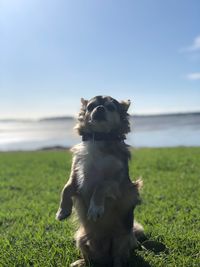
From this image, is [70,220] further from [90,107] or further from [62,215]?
[90,107]

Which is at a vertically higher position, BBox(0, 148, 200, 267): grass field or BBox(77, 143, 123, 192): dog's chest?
BBox(77, 143, 123, 192): dog's chest

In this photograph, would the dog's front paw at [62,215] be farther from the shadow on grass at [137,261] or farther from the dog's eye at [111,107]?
the dog's eye at [111,107]

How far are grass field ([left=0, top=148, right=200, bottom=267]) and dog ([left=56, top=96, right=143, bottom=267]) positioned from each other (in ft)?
1.38

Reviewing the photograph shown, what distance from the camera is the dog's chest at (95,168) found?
466 centimetres

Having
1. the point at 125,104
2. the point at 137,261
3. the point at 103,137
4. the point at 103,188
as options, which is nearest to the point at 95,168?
the point at 103,188

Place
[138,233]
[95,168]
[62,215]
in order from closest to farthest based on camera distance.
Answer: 1. [95,168]
2. [62,215]
3. [138,233]

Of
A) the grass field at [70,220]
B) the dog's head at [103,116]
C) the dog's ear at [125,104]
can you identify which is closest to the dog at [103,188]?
the dog's head at [103,116]

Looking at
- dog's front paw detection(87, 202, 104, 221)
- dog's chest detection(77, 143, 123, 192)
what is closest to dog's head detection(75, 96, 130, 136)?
dog's chest detection(77, 143, 123, 192)

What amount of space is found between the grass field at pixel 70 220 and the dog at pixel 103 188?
0.42 meters

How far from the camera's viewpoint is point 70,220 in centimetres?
618

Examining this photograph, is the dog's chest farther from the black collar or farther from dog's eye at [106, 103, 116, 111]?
dog's eye at [106, 103, 116, 111]

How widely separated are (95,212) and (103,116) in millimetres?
1116

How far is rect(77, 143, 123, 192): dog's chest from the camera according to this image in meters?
4.66

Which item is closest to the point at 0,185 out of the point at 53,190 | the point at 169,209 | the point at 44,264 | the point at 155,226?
the point at 53,190
